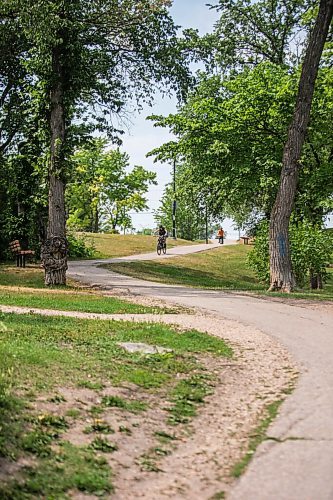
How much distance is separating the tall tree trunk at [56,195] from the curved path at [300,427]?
784 cm

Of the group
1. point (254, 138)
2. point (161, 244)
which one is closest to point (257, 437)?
point (254, 138)

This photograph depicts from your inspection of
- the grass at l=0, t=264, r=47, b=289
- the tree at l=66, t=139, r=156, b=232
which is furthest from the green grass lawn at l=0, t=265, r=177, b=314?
the tree at l=66, t=139, r=156, b=232

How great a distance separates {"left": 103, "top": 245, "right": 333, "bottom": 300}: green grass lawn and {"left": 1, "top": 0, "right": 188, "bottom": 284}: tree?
246 inches

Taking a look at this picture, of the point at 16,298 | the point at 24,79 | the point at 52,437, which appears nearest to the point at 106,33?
the point at 24,79

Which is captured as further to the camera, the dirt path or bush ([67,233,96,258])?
bush ([67,233,96,258])

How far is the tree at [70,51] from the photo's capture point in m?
17.7

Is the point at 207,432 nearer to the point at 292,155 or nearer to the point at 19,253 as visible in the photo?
the point at 292,155

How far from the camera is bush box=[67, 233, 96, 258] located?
1403 inches

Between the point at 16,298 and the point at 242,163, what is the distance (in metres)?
12.3

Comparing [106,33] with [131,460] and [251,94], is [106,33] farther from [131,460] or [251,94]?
[131,460]

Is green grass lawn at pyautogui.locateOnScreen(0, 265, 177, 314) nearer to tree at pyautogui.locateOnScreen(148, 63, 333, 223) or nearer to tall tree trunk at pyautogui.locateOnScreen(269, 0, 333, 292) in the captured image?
tall tree trunk at pyautogui.locateOnScreen(269, 0, 333, 292)

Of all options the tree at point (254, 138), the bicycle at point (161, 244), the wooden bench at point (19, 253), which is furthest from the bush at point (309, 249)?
the bicycle at point (161, 244)

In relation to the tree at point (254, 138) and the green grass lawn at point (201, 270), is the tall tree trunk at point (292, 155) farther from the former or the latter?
the green grass lawn at point (201, 270)

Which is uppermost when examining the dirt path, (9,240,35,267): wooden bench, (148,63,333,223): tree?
(148,63,333,223): tree
